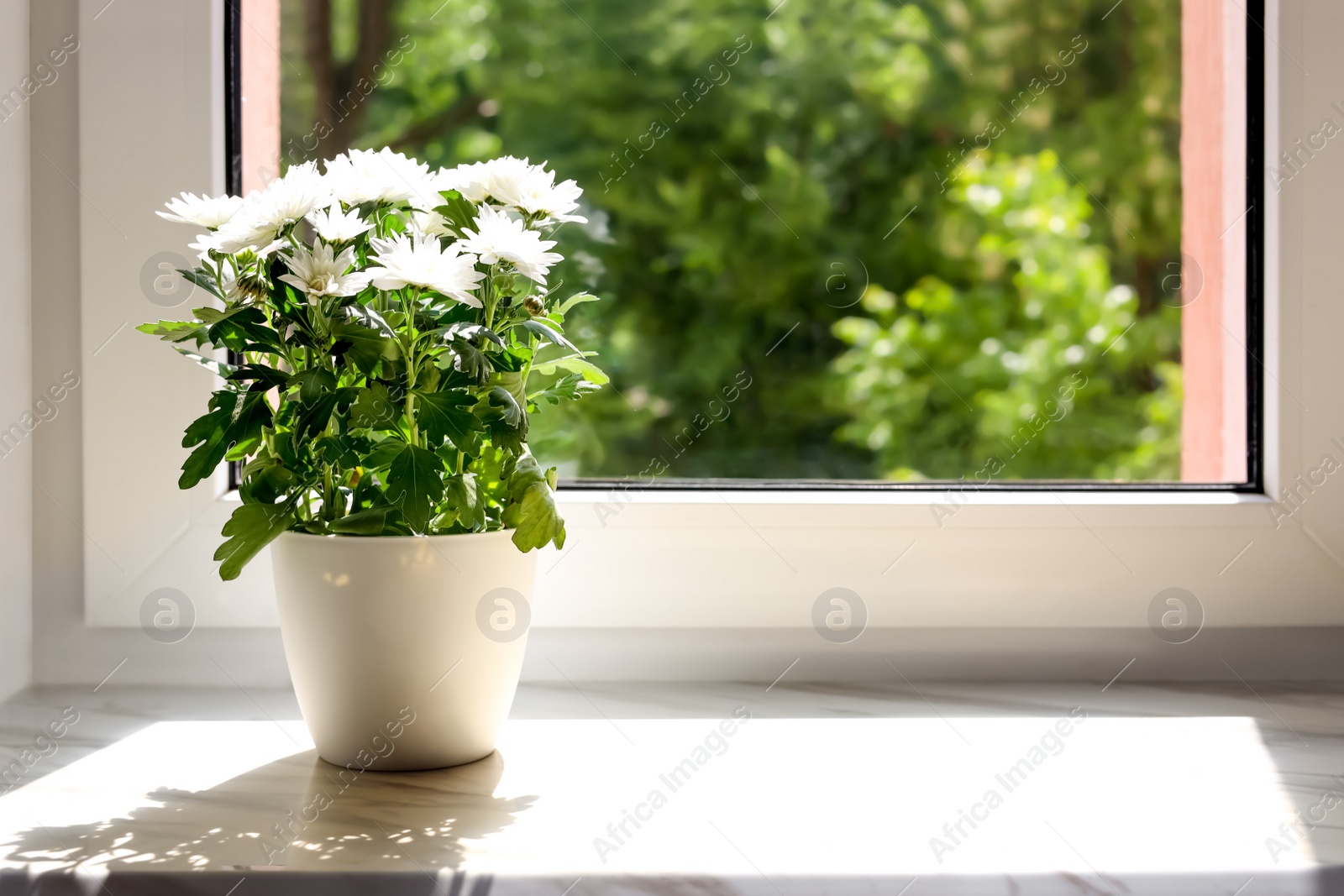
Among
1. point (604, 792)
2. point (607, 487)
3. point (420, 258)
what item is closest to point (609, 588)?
point (607, 487)

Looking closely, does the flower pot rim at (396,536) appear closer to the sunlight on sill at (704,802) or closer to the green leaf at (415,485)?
the green leaf at (415,485)

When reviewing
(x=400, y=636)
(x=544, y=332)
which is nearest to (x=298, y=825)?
(x=400, y=636)

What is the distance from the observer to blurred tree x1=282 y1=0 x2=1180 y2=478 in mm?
1899

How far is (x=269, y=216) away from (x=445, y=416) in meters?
0.15

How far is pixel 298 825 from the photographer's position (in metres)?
0.57

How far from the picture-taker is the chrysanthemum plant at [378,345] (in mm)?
582

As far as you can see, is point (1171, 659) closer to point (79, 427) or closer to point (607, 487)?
point (607, 487)

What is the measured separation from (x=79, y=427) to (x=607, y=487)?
1.44ft

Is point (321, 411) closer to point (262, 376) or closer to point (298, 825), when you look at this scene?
point (262, 376)

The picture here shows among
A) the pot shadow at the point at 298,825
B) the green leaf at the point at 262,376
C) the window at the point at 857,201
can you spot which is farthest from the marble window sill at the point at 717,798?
the window at the point at 857,201

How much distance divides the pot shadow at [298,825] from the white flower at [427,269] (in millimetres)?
297

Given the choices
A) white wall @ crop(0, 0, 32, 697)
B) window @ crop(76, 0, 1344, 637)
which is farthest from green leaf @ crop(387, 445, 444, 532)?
white wall @ crop(0, 0, 32, 697)

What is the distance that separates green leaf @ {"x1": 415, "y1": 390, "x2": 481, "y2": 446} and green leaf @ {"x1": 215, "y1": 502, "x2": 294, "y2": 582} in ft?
0.36

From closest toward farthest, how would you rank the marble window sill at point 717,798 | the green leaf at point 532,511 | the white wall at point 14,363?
the marble window sill at point 717,798, the green leaf at point 532,511, the white wall at point 14,363
